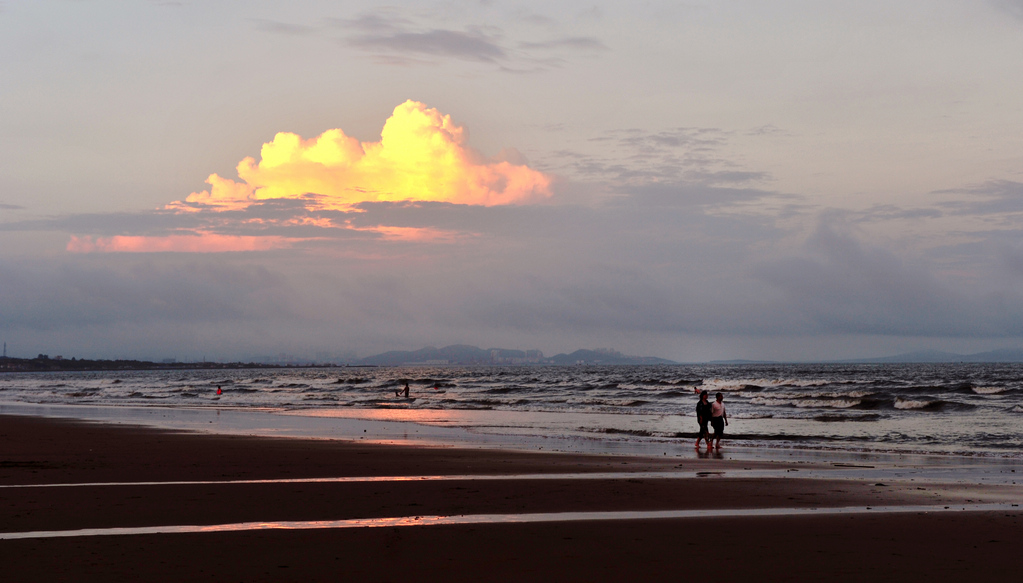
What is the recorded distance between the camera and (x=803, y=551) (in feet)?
26.5

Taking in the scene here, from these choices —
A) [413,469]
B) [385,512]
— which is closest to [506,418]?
[413,469]

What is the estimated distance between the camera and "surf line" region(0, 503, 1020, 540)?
855 centimetres

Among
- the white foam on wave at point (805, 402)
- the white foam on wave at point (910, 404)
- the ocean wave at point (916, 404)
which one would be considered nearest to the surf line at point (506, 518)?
the white foam on wave at point (805, 402)

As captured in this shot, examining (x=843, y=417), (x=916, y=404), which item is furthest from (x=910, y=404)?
(x=843, y=417)

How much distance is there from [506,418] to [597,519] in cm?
2451

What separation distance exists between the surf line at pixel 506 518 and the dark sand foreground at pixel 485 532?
0.25 m

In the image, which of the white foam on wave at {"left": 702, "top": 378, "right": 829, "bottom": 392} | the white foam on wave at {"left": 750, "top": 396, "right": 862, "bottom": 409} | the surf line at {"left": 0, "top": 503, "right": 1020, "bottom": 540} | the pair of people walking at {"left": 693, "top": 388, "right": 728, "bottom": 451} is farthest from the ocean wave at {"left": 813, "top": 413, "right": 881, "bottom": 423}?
the white foam on wave at {"left": 702, "top": 378, "right": 829, "bottom": 392}

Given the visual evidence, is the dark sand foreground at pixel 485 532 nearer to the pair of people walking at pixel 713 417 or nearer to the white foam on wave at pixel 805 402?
the pair of people walking at pixel 713 417

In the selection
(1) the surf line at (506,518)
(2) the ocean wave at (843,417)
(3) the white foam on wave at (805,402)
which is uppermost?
(1) the surf line at (506,518)

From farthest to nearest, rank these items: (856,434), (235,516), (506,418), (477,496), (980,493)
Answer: (506,418) < (856,434) < (980,493) < (477,496) < (235,516)

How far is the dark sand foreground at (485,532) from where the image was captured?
716 cm

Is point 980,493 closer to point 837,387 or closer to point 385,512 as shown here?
point 385,512

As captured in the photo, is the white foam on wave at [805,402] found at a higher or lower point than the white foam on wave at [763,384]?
higher

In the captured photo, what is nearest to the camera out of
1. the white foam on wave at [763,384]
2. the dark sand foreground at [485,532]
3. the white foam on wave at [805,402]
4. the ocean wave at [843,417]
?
the dark sand foreground at [485,532]
